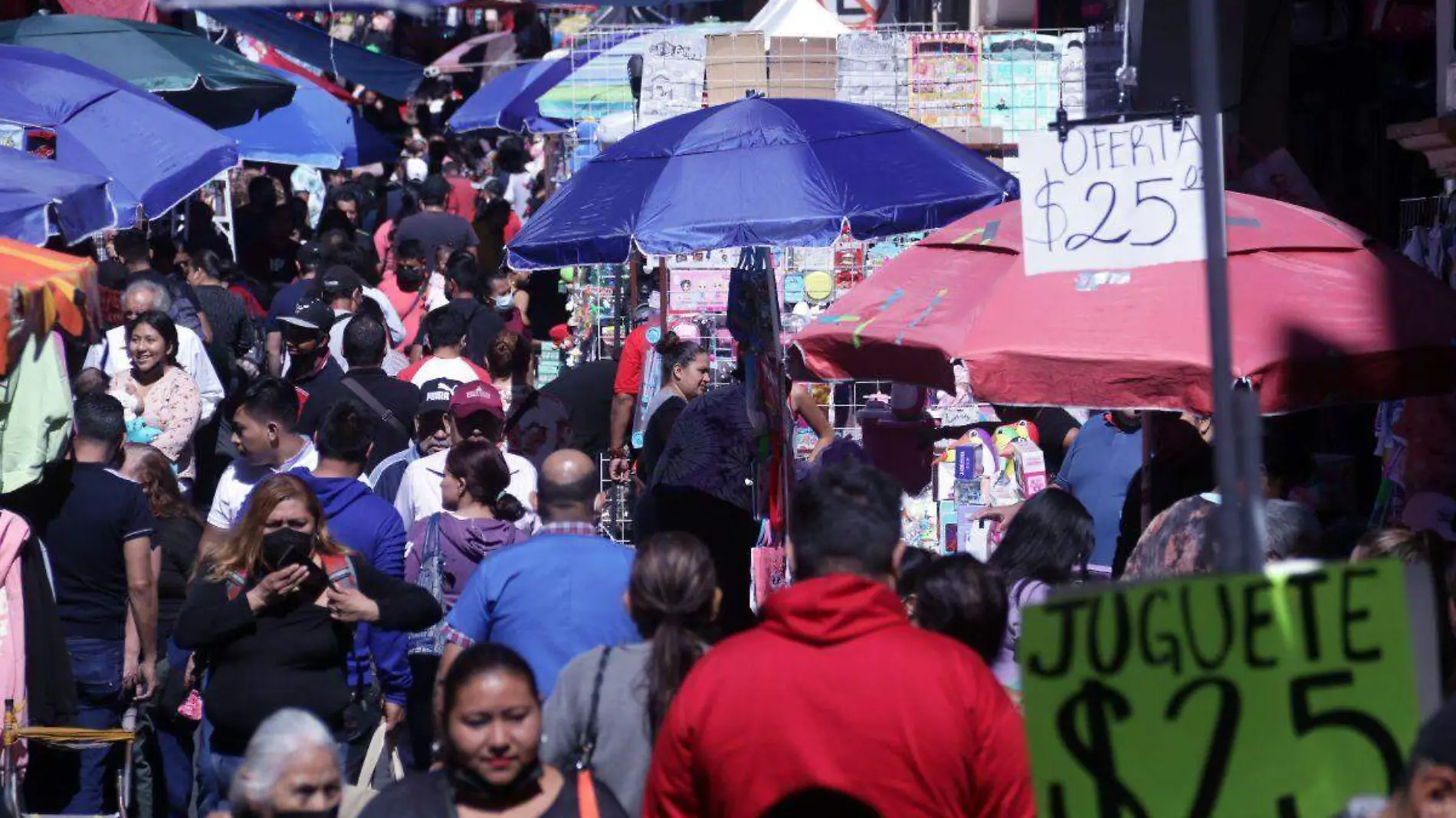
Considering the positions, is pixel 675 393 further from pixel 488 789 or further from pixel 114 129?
pixel 488 789

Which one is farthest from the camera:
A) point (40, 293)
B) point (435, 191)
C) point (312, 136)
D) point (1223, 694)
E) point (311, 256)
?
point (312, 136)

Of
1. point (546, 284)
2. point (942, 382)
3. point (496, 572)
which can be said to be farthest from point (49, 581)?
point (546, 284)

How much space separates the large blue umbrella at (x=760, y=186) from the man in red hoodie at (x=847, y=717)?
4169mm

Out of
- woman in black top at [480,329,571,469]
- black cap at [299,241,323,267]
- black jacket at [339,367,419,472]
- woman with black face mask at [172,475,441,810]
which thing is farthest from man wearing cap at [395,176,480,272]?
woman with black face mask at [172,475,441,810]

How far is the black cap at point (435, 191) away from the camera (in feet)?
55.0

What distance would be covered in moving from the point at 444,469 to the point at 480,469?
656mm

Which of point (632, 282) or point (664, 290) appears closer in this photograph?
point (664, 290)

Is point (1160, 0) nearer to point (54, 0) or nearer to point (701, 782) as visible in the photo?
point (701, 782)

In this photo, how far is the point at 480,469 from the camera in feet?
24.0

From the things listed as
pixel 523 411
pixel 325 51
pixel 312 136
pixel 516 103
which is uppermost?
pixel 325 51

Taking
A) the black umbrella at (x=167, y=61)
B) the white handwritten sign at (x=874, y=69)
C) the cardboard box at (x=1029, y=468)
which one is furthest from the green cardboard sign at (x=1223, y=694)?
the black umbrella at (x=167, y=61)

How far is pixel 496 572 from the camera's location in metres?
6.07

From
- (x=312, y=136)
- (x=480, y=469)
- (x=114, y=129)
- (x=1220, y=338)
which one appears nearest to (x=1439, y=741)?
(x=1220, y=338)

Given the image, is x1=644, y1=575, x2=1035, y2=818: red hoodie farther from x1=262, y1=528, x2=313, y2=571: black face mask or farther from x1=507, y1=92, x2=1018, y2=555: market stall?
x1=507, y1=92, x2=1018, y2=555: market stall
